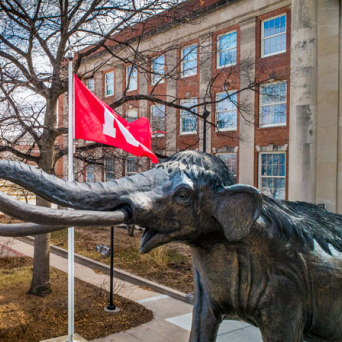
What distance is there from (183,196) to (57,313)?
6.90 metres

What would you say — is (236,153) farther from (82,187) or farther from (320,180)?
(82,187)

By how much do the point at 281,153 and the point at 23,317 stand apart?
44.6ft

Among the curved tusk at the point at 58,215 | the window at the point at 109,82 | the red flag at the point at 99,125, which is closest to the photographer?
the curved tusk at the point at 58,215

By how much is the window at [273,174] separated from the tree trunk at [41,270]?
460 inches

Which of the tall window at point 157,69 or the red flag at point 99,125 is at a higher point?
the tall window at point 157,69

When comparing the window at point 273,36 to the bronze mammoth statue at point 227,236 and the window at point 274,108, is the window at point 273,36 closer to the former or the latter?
the window at point 274,108

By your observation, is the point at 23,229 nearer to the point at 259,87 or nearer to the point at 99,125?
the point at 99,125

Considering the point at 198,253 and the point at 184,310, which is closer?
the point at 198,253

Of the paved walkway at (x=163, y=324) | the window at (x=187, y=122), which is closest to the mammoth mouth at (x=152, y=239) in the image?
the paved walkway at (x=163, y=324)

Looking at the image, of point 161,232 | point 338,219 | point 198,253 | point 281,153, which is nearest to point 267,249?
point 198,253

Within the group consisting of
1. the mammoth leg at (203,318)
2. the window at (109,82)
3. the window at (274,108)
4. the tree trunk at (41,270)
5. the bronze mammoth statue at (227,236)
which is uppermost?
the window at (109,82)

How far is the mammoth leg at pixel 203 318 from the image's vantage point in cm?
219

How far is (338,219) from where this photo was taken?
254 cm

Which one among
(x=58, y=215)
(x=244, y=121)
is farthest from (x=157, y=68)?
(x=58, y=215)
